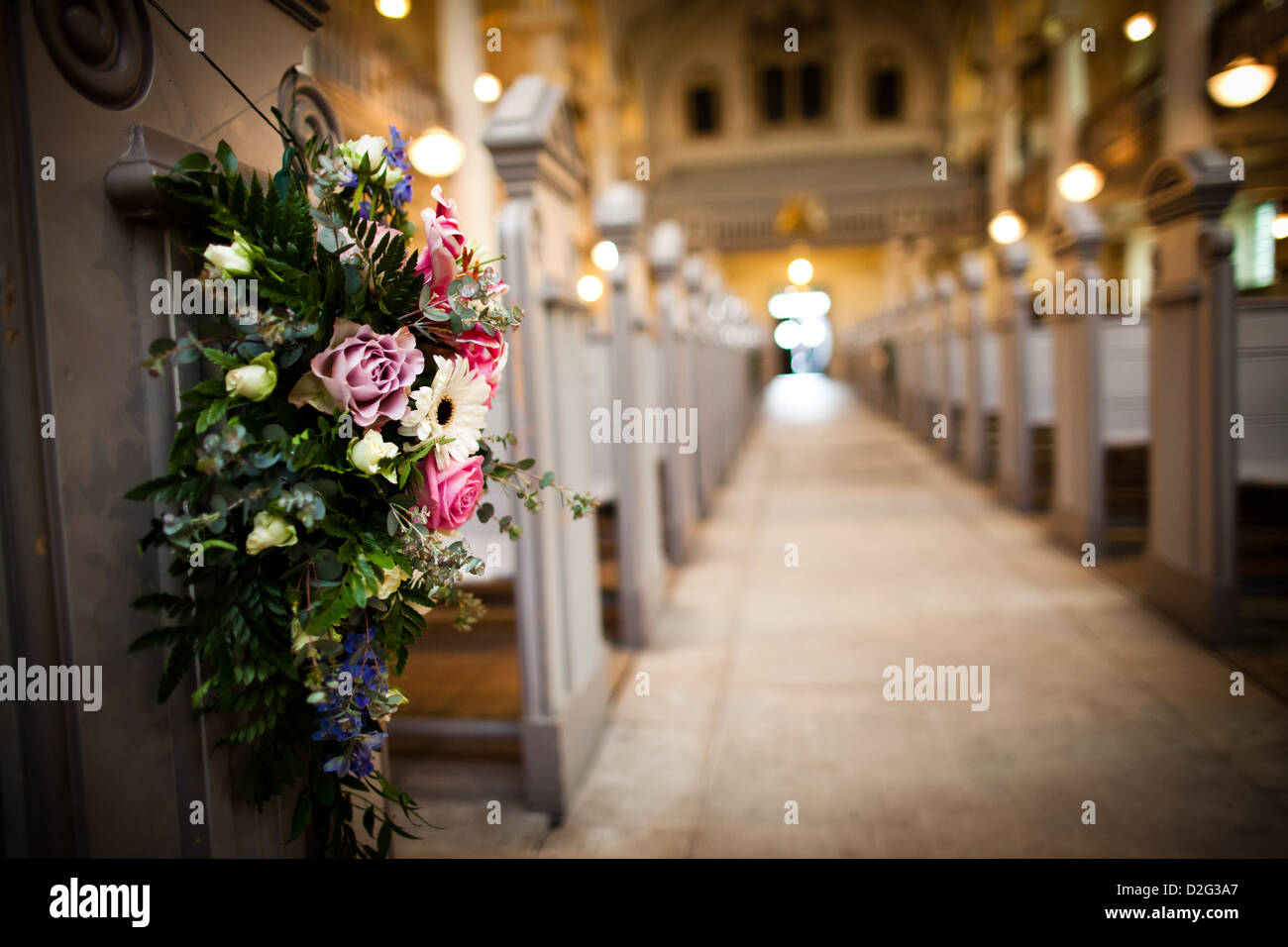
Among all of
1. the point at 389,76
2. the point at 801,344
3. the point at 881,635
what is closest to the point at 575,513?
the point at 881,635

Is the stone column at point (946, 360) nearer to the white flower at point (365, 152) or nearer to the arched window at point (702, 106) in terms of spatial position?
the white flower at point (365, 152)

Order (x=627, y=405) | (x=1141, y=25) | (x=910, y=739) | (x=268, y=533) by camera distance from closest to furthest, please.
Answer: (x=268, y=533)
(x=910, y=739)
(x=627, y=405)
(x=1141, y=25)

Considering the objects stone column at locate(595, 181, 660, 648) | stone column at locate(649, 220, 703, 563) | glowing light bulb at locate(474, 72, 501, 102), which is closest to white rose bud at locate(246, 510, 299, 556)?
stone column at locate(595, 181, 660, 648)

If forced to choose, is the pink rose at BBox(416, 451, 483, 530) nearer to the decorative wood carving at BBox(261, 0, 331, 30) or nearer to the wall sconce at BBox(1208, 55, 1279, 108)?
the decorative wood carving at BBox(261, 0, 331, 30)

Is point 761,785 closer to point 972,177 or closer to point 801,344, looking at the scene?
point 972,177

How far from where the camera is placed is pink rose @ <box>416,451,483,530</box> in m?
1.03

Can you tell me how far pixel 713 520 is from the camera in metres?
6.54

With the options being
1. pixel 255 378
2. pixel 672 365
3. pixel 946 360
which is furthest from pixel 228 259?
pixel 946 360

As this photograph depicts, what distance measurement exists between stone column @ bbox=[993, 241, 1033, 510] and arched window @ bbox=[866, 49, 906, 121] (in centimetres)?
1752

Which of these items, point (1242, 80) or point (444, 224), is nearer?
point (444, 224)

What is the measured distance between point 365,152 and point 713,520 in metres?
5.61

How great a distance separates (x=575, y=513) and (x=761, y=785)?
1.50 m

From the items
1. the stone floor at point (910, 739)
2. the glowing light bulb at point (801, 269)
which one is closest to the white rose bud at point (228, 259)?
the stone floor at point (910, 739)

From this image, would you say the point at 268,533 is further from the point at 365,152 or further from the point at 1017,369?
the point at 1017,369
